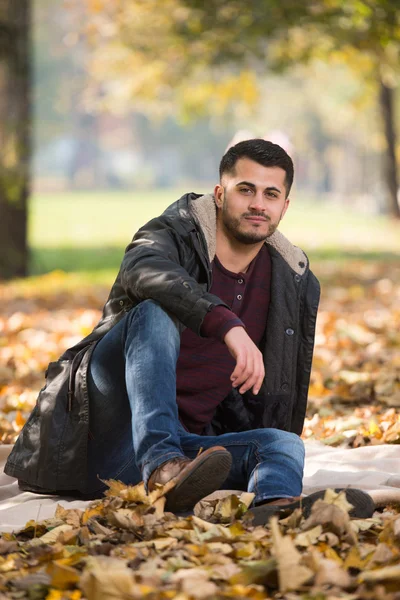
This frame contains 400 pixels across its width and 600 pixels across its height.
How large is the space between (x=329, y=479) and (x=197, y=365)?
70cm

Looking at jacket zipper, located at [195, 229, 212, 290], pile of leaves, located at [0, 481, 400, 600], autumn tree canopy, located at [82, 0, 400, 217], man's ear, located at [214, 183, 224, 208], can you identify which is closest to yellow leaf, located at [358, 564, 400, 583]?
pile of leaves, located at [0, 481, 400, 600]

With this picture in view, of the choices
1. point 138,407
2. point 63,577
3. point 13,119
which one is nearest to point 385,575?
point 63,577

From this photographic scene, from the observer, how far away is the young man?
3.11 m

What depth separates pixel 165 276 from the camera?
326cm

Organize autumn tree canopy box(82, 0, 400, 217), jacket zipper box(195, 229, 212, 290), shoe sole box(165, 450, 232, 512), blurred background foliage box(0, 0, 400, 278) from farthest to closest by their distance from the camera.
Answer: blurred background foliage box(0, 0, 400, 278) < autumn tree canopy box(82, 0, 400, 217) < jacket zipper box(195, 229, 212, 290) < shoe sole box(165, 450, 232, 512)

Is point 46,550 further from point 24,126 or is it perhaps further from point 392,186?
point 392,186

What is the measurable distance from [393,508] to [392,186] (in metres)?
22.5

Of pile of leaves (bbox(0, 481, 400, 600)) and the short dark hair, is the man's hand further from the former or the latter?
the short dark hair

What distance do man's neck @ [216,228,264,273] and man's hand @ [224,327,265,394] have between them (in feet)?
2.01

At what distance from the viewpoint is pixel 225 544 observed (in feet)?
9.00

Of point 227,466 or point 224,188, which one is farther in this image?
point 224,188

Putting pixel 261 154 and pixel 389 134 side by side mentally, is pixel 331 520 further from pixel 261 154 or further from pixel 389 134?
pixel 389 134

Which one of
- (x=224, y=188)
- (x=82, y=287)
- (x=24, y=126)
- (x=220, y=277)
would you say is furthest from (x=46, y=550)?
(x=24, y=126)

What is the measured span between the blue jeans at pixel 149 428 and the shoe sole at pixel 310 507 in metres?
0.11
